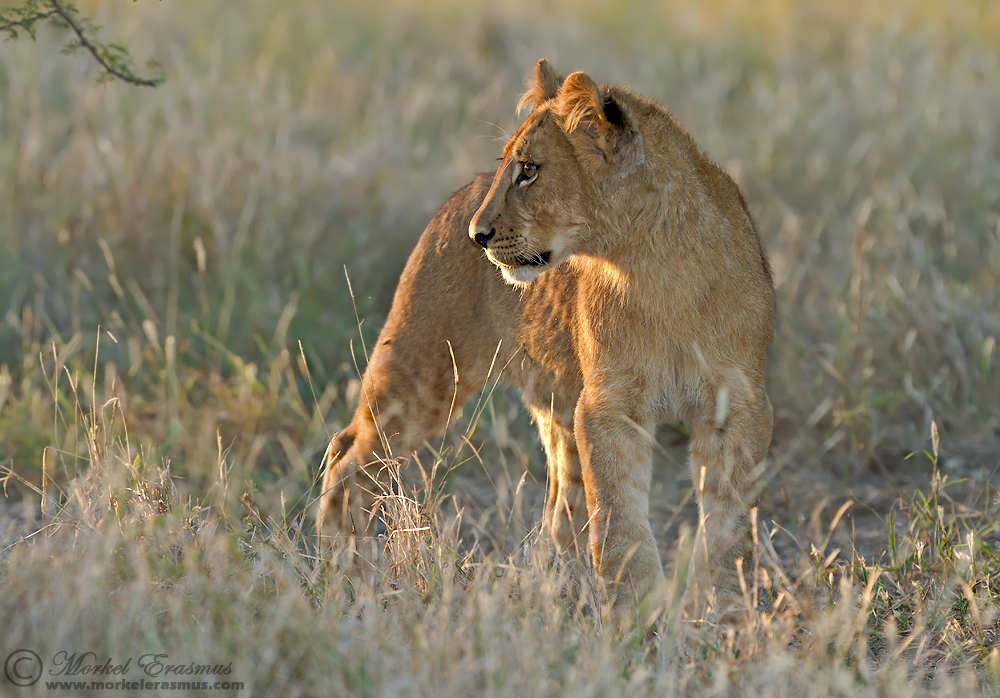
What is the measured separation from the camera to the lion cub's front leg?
3.44 metres

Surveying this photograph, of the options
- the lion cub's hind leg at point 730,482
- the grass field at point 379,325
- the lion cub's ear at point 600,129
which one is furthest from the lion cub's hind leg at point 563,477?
the lion cub's ear at point 600,129

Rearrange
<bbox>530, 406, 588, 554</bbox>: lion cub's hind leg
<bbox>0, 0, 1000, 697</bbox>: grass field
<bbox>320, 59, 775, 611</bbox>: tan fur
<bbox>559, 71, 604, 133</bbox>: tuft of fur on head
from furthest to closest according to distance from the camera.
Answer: <bbox>530, 406, 588, 554</bbox>: lion cub's hind leg < <bbox>320, 59, 775, 611</bbox>: tan fur < <bbox>559, 71, 604, 133</bbox>: tuft of fur on head < <bbox>0, 0, 1000, 697</bbox>: grass field

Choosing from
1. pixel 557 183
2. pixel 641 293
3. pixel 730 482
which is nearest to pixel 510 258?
pixel 557 183

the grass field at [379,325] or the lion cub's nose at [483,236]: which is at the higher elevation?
the lion cub's nose at [483,236]

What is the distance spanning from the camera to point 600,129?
3.44m

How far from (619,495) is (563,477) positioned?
0.91m

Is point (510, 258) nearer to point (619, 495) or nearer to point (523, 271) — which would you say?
point (523, 271)

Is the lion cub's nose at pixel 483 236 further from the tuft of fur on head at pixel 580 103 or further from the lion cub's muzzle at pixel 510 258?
the tuft of fur on head at pixel 580 103

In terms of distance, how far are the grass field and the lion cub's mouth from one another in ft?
2.54

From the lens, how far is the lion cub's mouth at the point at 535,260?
11.6ft

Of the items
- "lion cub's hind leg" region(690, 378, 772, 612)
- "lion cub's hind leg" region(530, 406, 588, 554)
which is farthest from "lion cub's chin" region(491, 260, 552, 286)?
"lion cub's hind leg" region(530, 406, 588, 554)

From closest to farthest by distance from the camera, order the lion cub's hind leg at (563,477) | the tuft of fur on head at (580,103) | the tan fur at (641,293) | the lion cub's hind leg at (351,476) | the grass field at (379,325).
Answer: the grass field at (379,325) → the tuft of fur on head at (580,103) → the tan fur at (641,293) → the lion cub's hind leg at (351,476) → the lion cub's hind leg at (563,477)

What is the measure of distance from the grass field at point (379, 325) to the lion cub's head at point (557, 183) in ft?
2.69

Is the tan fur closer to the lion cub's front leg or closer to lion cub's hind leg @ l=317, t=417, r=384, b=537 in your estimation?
the lion cub's front leg
